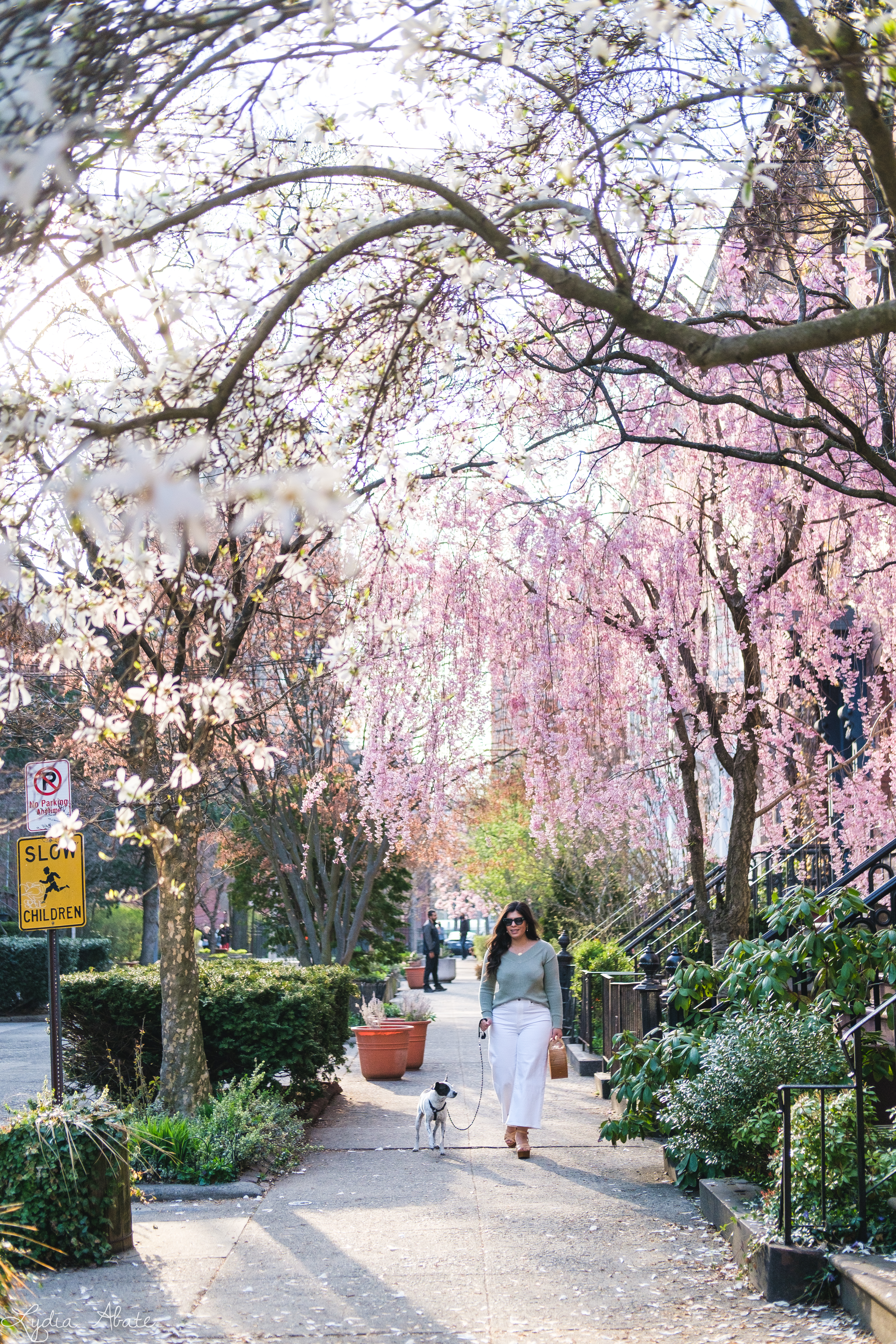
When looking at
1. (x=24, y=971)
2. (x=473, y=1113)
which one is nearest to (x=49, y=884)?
(x=473, y=1113)

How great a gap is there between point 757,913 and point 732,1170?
4.58m

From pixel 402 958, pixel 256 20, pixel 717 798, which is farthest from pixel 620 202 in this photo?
pixel 402 958

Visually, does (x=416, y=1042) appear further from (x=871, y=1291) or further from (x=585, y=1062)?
(x=871, y=1291)

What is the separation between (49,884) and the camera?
7508 millimetres

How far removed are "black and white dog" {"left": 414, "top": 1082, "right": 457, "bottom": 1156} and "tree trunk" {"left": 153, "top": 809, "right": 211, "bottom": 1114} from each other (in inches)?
64.8

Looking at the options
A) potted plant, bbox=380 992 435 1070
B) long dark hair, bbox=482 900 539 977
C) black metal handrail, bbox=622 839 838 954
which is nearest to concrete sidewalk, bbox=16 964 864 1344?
long dark hair, bbox=482 900 539 977

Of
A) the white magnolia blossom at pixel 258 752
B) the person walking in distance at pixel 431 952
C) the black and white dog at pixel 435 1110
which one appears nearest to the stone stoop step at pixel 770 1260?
the black and white dog at pixel 435 1110

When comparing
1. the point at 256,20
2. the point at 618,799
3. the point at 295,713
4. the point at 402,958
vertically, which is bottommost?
the point at 402,958

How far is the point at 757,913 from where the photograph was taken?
466 inches

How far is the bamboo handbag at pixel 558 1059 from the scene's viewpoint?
8.86 meters

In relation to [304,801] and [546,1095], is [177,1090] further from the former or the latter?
[304,801]

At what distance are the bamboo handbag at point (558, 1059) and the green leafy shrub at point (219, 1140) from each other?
2.01 m

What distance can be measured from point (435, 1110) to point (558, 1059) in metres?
1.10

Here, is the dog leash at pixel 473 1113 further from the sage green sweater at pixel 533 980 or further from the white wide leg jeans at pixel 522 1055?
the sage green sweater at pixel 533 980
